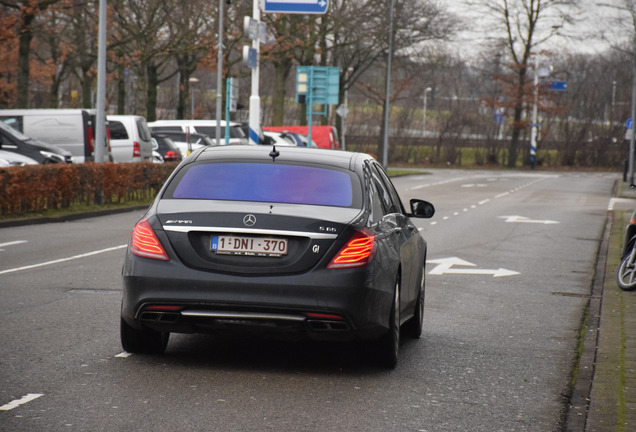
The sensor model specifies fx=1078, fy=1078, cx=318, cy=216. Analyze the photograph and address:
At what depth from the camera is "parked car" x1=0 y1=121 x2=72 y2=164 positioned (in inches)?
989

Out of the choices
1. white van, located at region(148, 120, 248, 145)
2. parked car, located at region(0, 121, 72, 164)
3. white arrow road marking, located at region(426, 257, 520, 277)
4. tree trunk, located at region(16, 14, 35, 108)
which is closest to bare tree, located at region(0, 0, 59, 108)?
tree trunk, located at region(16, 14, 35, 108)

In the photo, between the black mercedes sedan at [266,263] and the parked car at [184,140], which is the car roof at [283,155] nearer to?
the black mercedes sedan at [266,263]

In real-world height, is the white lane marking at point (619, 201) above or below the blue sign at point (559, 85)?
below

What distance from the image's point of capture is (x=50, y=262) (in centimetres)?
1309

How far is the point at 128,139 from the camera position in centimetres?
3012

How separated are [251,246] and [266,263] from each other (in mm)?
134

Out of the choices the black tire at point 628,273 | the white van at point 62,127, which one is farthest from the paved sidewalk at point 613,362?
the white van at point 62,127

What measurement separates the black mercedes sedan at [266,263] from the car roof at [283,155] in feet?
0.89

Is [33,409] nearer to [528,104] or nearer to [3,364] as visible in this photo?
[3,364]

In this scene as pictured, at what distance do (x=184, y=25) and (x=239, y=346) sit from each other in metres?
A: 34.1

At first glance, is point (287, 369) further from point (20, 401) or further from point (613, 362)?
point (613, 362)

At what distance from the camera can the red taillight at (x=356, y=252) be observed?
250 inches

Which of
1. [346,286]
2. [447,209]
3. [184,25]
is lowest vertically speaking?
[447,209]

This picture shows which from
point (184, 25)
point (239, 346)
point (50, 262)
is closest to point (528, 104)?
point (184, 25)
